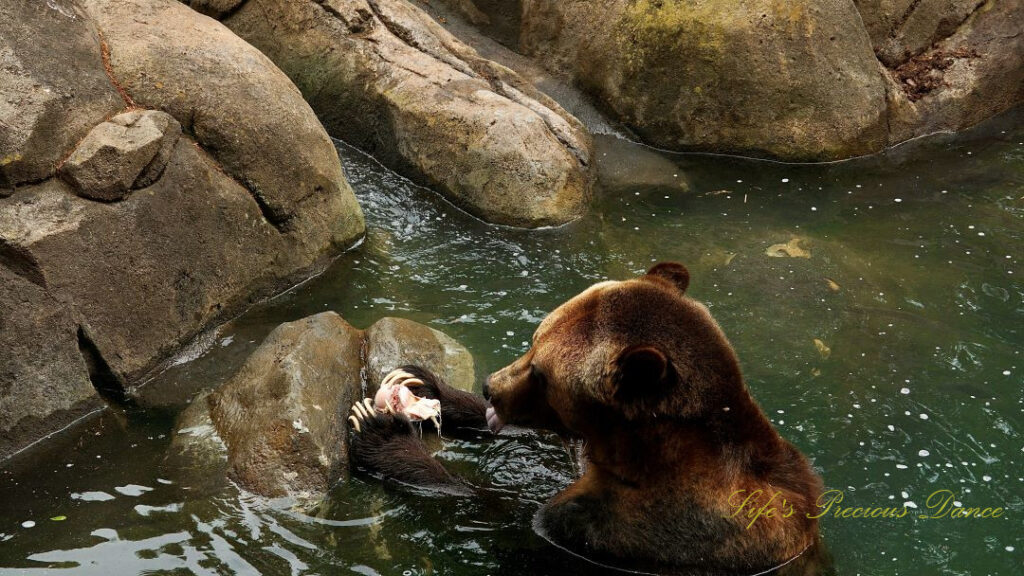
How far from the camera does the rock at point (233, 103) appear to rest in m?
7.42

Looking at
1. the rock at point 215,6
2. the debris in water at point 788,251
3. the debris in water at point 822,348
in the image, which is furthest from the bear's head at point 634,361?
the rock at point 215,6

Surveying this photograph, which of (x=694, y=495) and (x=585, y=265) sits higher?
(x=694, y=495)

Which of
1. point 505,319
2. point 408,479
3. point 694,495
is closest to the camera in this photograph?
point 694,495

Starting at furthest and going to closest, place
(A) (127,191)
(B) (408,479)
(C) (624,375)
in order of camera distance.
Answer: (A) (127,191) < (B) (408,479) < (C) (624,375)

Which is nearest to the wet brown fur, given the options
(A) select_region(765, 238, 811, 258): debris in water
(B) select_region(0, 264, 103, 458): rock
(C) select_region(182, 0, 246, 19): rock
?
(B) select_region(0, 264, 103, 458): rock

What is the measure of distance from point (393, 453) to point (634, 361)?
1991 millimetres

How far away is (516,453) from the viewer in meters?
6.25

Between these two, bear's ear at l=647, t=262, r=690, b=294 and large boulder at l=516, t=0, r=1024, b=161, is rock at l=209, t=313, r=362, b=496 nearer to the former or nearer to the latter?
bear's ear at l=647, t=262, r=690, b=294

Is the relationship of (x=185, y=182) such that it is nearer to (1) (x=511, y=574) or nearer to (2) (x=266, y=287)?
(2) (x=266, y=287)

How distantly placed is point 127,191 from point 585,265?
12.5ft

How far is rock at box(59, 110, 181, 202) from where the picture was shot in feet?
21.4

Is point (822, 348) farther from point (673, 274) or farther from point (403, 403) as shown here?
point (403, 403)

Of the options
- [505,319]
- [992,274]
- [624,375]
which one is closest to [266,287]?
[505,319]

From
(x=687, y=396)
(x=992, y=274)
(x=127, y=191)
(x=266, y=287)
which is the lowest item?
(x=992, y=274)
